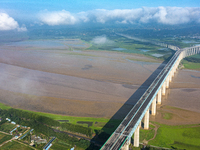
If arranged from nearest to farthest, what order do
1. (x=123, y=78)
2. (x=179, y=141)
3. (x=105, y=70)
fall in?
(x=179, y=141)
(x=123, y=78)
(x=105, y=70)

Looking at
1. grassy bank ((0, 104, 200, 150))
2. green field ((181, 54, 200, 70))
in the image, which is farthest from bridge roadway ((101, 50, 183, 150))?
green field ((181, 54, 200, 70))

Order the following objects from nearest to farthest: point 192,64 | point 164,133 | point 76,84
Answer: point 164,133, point 76,84, point 192,64

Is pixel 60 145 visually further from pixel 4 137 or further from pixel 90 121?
pixel 4 137

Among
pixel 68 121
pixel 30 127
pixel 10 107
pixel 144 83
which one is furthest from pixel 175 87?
pixel 10 107

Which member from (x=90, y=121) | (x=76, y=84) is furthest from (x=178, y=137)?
(x=76, y=84)

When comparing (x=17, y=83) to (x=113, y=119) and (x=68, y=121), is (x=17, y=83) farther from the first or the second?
(x=113, y=119)

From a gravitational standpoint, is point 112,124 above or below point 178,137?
above

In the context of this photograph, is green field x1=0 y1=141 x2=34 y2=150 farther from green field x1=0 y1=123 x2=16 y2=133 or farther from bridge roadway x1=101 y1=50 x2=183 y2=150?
bridge roadway x1=101 y1=50 x2=183 y2=150

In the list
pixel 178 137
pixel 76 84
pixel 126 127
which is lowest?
pixel 178 137
